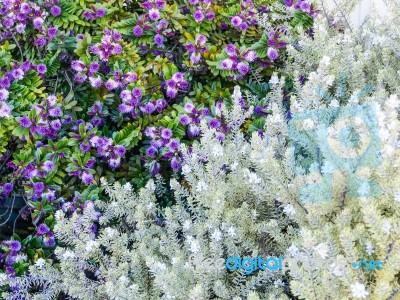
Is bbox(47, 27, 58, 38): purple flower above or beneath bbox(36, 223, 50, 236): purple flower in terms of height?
above

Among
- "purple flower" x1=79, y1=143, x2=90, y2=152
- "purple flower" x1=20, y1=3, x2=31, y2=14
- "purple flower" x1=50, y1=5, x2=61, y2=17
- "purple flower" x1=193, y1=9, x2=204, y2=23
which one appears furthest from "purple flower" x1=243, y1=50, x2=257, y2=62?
"purple flower" x1=20, y1=3, x2=31, y2=14

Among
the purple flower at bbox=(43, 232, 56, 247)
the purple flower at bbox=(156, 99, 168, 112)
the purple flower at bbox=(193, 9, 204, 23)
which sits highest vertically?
the purple flower at bbox=(193, 9, 204, 23)

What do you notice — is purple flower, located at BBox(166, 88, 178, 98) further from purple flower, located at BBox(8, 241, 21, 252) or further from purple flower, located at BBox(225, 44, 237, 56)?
purple flower, located at BBox(8, 241, 21, 252)

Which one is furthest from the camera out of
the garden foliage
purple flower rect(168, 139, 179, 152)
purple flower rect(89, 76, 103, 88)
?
purple flower rect(89, 76, 103, 88)

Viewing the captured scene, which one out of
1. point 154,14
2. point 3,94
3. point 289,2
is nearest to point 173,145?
point 154,14

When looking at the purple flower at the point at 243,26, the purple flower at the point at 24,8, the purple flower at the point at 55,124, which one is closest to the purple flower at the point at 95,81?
the purple flower at the point at 55,124

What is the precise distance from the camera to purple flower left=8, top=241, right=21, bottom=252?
1.98m

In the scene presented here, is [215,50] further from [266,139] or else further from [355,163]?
[355,163]

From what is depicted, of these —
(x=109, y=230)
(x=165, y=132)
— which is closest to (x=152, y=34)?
(x=165, y=132)

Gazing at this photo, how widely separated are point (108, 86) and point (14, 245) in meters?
0.75

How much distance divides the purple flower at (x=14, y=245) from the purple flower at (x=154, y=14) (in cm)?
111

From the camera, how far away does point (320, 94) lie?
179 centimetres

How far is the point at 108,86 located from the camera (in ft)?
7.00

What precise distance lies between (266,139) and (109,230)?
62 centimetres
